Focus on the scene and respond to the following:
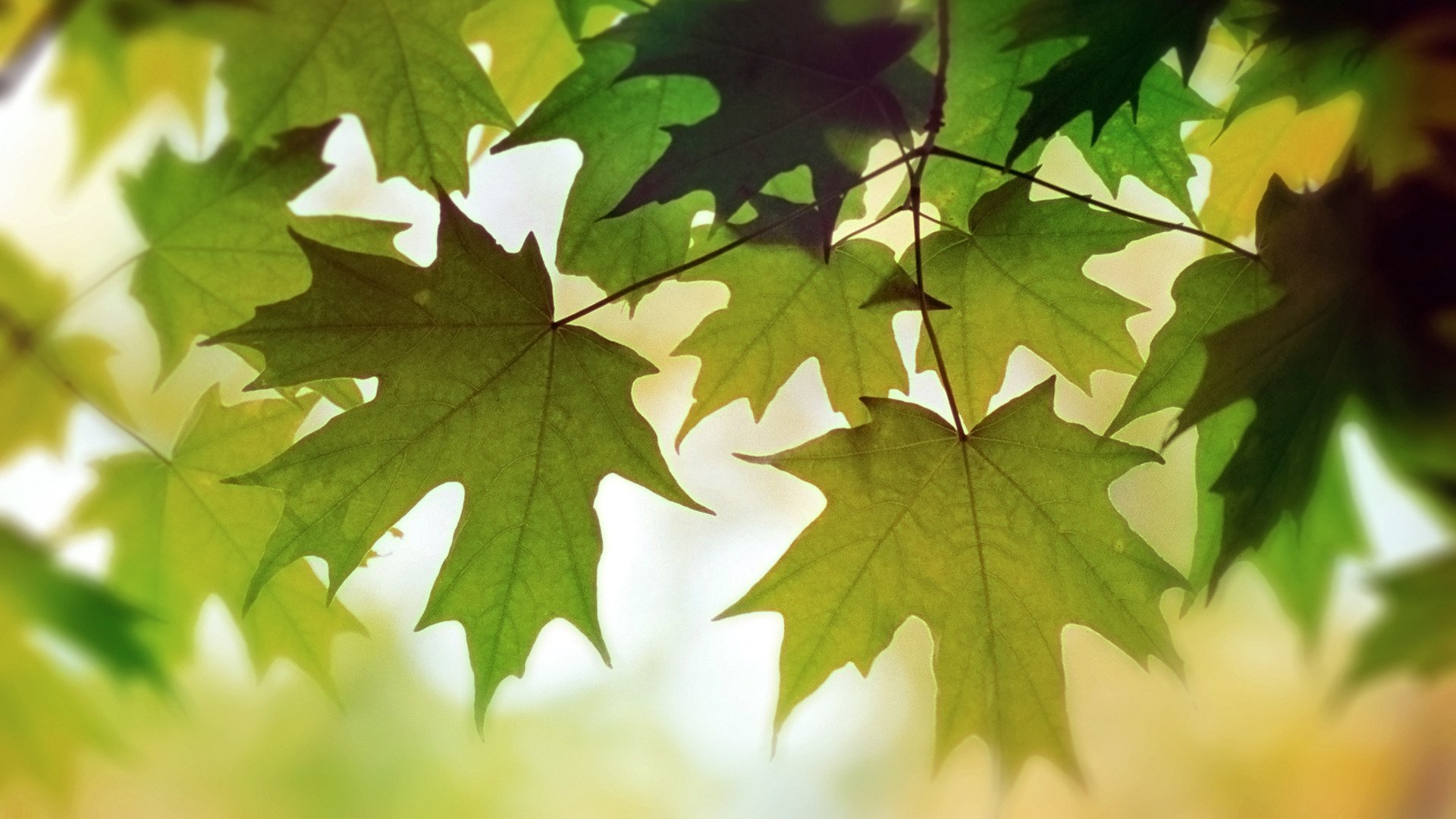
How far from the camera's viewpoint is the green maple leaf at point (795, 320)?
48 centimetres

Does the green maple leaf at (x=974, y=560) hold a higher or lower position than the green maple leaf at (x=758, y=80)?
lower

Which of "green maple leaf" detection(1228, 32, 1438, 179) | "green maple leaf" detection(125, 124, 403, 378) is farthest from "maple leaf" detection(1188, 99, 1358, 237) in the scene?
"green maple leaf" detection(125, 124, 403, 378)

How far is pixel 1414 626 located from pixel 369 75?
0.60 metres

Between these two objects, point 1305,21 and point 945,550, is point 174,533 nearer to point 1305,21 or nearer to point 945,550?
point 945,550

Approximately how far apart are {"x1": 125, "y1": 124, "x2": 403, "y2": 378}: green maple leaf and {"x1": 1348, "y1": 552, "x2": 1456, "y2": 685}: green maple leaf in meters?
0.55

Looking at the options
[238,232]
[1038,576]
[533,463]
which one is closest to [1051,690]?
[1038,576]

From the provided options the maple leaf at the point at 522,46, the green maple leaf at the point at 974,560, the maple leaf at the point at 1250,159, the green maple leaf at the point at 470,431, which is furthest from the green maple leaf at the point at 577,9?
the maple leaf at the point at 1250,159

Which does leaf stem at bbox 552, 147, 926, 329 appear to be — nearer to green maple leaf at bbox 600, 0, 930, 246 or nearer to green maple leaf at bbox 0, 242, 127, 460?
green maple leaf at bbox 600, 0, 930, 246

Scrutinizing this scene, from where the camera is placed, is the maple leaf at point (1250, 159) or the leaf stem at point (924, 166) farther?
the maple leaf at point (1250, 159)

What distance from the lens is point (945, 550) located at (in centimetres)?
50

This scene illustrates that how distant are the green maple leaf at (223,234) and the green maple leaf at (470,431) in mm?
67

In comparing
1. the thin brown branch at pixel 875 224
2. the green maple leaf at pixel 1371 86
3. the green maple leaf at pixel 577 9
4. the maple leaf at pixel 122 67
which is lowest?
the thin brown branch at pixel 875 224

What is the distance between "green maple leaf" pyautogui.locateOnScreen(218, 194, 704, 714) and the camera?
1.40ft

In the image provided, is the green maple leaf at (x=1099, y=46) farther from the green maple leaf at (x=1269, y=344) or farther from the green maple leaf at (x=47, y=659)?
the green maple leaf at (x=47, y=659)
